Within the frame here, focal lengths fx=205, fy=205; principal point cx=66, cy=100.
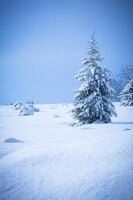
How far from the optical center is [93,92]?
16.2 metres

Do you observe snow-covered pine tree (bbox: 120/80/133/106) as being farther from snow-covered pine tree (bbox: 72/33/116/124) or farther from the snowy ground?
the snowy ground

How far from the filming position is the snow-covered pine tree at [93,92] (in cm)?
1595

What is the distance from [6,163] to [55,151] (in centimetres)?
128

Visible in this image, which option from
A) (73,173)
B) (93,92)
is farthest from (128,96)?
(73,173)

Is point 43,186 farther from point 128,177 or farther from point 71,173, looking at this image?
point 128,177

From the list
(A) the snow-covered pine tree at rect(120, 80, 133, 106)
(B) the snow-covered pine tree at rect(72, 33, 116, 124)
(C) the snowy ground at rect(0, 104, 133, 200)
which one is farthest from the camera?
(A) the snow-covered pine tree at rect(120, 80, 133, 106)

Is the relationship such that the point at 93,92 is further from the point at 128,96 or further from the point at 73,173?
the point at 128,96

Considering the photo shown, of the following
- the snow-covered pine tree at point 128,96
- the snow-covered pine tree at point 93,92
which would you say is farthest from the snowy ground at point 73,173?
the snow-covered pine tree at point 128,96

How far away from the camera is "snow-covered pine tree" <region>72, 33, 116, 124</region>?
16.0 meters

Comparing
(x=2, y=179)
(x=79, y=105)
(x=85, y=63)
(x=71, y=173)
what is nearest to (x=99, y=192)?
(x=71, y=173)

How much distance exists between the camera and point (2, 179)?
4352 mm

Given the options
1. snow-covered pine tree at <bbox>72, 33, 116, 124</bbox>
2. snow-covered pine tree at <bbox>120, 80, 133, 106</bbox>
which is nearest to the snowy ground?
snow-covered pine tree at <bbox>72, 33, 116, 124</bbox>

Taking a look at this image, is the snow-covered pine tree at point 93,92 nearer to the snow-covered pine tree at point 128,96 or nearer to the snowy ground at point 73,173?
the snowy ground at point 73,173

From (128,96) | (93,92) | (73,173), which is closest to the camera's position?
(73,173)
